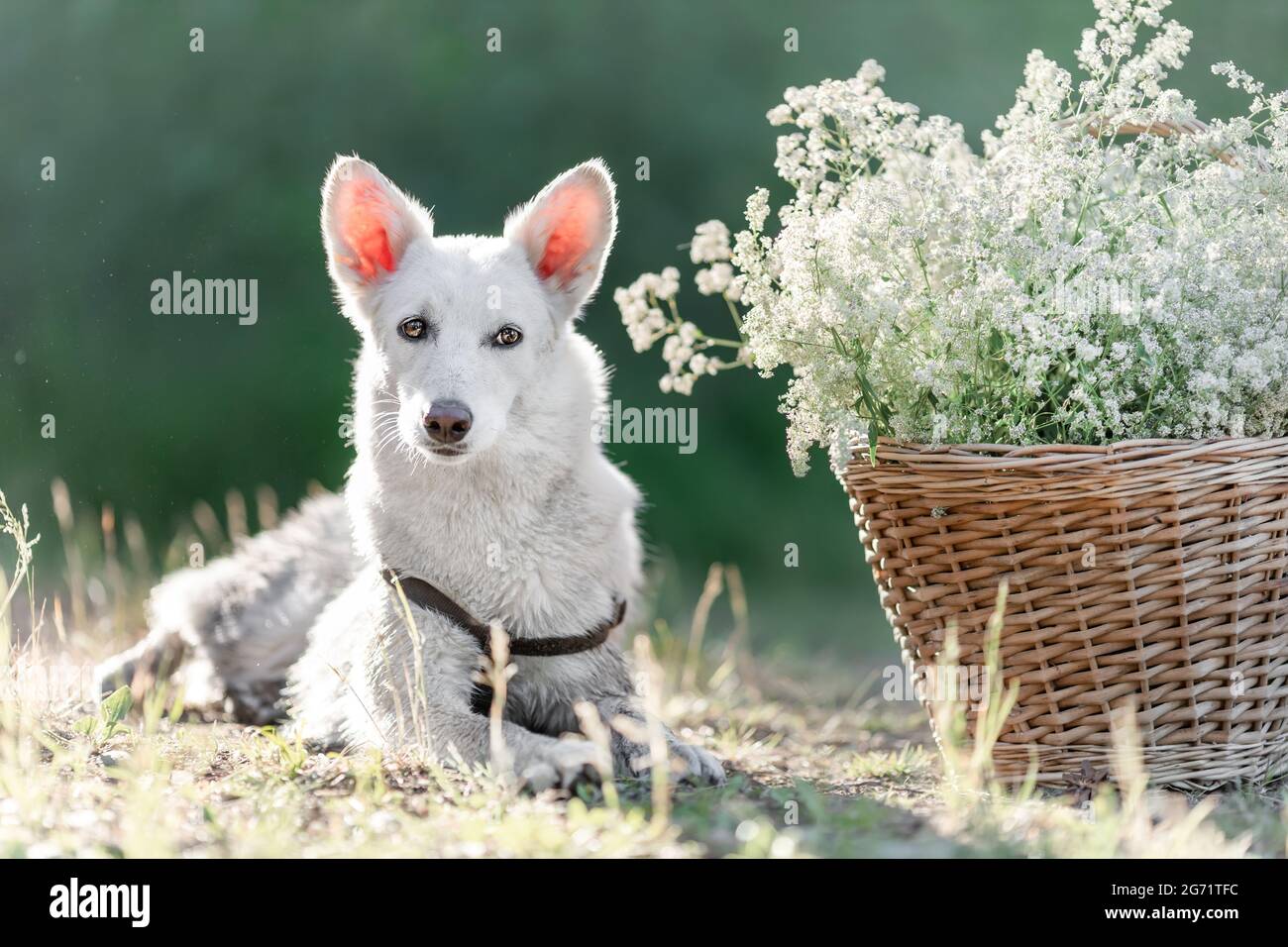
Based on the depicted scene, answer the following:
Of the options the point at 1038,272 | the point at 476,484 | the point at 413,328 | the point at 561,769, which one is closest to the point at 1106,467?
the point at 1038,272

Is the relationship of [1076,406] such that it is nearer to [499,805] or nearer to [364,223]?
[499,805]

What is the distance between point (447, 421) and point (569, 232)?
678 mm

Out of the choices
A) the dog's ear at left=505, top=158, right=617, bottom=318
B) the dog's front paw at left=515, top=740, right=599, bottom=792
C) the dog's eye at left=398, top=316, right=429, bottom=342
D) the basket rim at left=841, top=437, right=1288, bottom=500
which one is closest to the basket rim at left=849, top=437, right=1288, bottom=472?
the basket rim at left=841, top=437, right=1288, bottom=500

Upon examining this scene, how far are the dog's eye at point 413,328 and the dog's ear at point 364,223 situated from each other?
25 centimetres

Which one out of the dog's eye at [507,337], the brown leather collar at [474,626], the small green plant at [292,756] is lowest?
the small green plant at [292,756]

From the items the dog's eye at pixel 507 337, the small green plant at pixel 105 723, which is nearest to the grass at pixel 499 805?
the small green plant at pixel 105 723

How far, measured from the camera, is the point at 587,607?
2.80 meters

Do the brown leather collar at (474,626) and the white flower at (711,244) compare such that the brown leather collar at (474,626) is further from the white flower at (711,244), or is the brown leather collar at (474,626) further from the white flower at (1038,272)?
the white flower at (711,244)

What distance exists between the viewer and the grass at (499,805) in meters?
1.93

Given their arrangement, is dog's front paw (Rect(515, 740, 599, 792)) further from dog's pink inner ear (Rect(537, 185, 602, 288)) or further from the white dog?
dog's pink inner ear (Rect(537, 185, 602, 288))

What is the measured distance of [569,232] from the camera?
2.95 m

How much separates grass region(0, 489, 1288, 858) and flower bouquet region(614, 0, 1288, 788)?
0.16 metres
